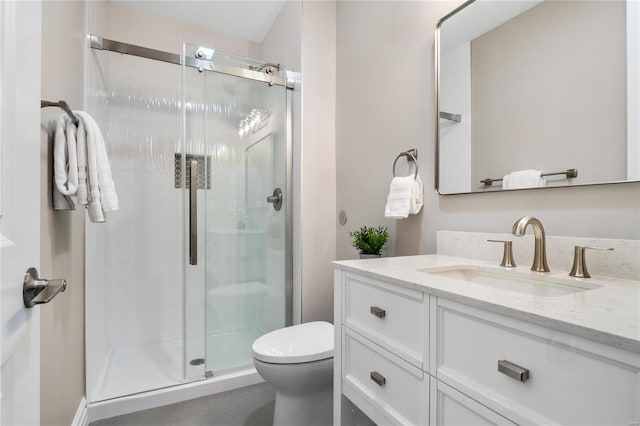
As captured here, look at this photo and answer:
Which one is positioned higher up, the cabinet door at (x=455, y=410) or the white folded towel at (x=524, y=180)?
the white folded towel at (x=524, y=180)

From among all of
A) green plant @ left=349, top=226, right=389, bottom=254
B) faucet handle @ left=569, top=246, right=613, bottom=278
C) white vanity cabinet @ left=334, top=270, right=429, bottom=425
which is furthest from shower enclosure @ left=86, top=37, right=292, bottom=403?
faucet handle @ left=569, top=246, right=613, bottom=278

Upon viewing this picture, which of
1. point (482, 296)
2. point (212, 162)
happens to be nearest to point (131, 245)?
point (212, 162)

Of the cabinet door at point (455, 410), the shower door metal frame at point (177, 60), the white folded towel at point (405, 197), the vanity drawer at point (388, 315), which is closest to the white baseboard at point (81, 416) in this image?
the vanity drawer at point (388, 315)

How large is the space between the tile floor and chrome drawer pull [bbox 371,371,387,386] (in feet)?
2.98

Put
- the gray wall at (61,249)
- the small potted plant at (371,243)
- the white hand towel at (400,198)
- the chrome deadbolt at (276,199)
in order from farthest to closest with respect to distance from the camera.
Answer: the chrome deadbolt at (276,199) < the small potted plant at (371,243) < the white hand towel at (400,198) < the gray wall at (61,249)

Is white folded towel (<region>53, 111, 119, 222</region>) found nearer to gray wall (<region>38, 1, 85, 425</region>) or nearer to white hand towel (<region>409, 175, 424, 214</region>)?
gray wall (<region>38, 1, 85, 425</region>)

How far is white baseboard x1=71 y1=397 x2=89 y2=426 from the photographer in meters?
1.37

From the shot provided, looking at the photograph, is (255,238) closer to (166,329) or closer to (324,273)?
(324,273)

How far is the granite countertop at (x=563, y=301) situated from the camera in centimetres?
47

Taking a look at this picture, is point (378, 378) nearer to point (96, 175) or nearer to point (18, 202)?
point (18, 202)

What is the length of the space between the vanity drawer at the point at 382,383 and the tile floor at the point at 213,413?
793 mm

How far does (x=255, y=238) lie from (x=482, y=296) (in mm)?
1631

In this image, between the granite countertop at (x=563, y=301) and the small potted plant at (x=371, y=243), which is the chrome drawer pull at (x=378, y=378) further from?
the small potted plant at (x=371, y=243)

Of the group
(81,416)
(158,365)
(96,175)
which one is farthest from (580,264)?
(158,365)
